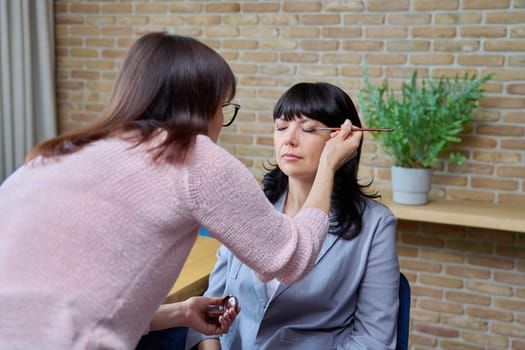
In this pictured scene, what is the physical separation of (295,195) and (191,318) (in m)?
0.53

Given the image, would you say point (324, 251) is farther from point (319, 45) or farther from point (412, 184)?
point (319, 45)

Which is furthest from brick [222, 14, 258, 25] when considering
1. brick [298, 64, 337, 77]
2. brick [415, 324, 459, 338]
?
brick [415, 324, 459, 338]

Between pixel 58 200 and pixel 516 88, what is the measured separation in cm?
223

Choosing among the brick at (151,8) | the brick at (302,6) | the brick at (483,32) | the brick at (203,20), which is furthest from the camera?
the brick at (151,8)

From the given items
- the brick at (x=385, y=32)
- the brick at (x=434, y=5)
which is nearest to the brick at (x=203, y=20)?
the brick at (x=385, y=32)

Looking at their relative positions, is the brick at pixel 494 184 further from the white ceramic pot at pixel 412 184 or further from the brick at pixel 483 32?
the brick at pixel 483 32

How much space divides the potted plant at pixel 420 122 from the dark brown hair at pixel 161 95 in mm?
1539

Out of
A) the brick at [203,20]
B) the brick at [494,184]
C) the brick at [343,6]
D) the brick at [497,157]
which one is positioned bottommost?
the brick at [494,184]

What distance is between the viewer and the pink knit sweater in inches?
33.7

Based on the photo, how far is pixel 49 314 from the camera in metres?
0.85

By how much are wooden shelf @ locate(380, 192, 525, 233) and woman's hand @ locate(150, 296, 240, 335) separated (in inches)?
51.6

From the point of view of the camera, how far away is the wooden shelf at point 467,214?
2.29m

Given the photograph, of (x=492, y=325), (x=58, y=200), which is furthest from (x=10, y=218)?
(x=492, y=325)

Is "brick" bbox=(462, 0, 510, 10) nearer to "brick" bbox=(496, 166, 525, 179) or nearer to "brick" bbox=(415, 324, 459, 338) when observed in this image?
"brick" bbox=(496, 166, 525, 179)
